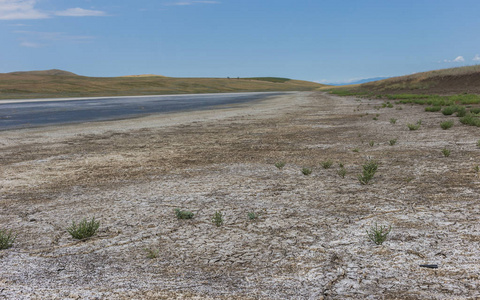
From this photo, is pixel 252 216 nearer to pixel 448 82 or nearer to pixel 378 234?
pixel 378 234

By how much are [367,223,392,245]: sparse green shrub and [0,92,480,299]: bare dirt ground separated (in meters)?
0.08

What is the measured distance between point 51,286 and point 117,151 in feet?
29.5

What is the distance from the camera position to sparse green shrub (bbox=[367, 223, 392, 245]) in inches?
172

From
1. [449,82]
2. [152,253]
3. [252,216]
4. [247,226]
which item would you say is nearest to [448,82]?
[449,82]

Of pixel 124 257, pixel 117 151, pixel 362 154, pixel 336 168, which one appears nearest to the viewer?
pixel 124 257

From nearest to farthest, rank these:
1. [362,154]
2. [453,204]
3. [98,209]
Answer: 1. [453,204]
2. [98,209]
3. [362,154]

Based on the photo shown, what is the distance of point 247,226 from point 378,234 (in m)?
1.75

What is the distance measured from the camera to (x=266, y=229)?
5.07 meters

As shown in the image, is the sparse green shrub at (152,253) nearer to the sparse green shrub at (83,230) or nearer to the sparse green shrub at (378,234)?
the sparse green shrub at (83,230)

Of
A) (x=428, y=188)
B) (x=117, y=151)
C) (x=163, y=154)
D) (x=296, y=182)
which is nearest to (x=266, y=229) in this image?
(x=296, y=182)

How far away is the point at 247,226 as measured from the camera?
519 centimetres

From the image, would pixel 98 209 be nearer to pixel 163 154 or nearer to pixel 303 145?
pixel 163 154

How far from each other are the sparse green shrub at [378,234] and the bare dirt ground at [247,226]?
0.25ft

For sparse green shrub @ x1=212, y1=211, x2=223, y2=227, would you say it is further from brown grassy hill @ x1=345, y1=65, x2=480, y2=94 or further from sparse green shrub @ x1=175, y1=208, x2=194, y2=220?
brown grassy hill @ x1=345, y1=65, x2=480, y2=94
